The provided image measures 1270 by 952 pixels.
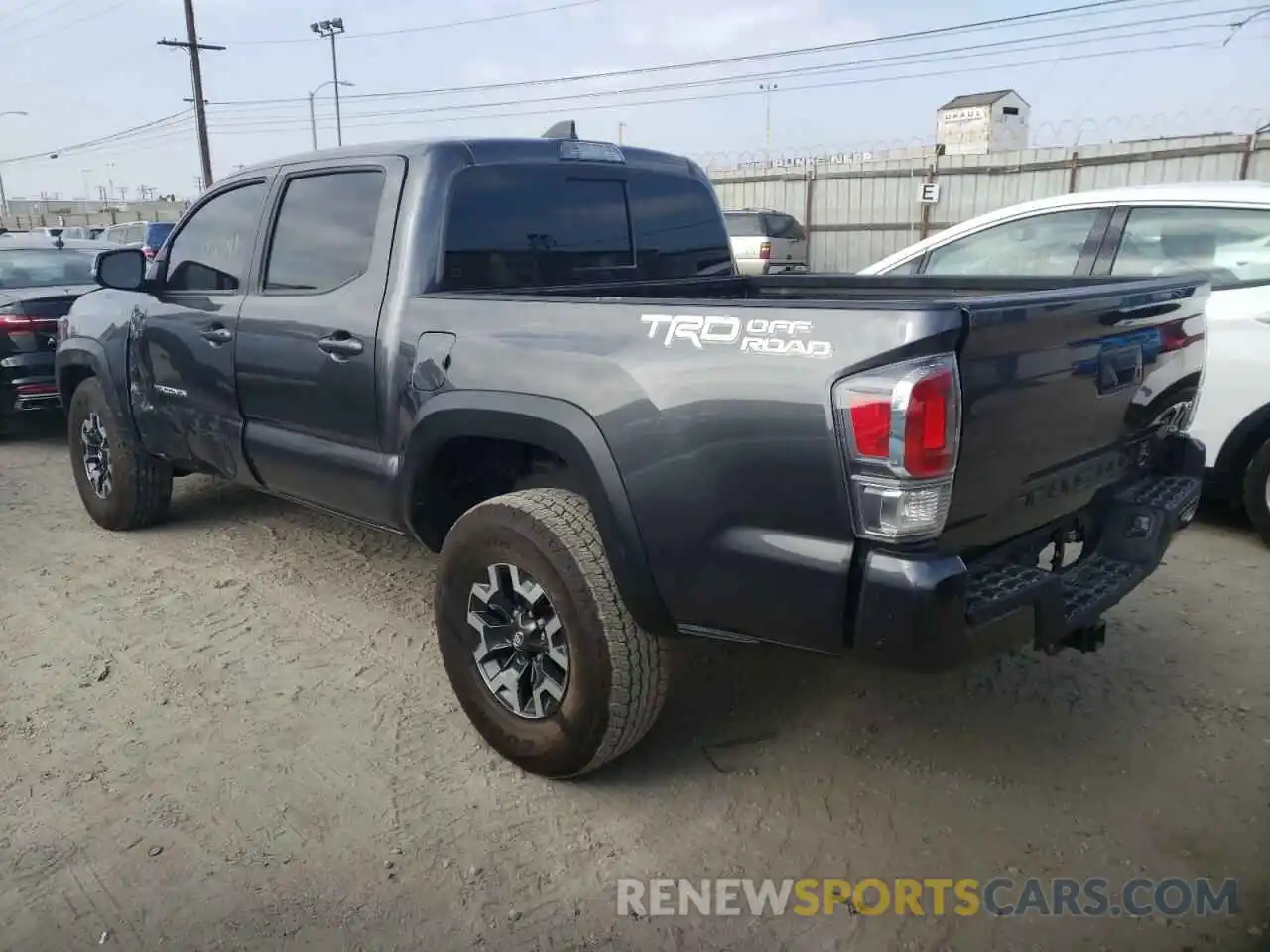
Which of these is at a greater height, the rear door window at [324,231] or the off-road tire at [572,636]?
the rear door window at [324,231]

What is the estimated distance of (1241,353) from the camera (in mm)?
4699

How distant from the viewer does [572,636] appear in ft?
8.96

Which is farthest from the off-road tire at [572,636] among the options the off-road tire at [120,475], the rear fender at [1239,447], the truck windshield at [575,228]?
the rear fender at [1239,447]

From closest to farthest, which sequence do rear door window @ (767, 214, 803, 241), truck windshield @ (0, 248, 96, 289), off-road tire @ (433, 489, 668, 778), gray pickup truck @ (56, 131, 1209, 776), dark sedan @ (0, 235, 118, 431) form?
1. gray pickup truck @ (56, 131, 1209, 776)
2. off-road tire @ (433, 489, 668, 778)
3. dark sedan @ (0, 235, 118, 431)
4. truck windshield @ (0, 248, 96, 289)
5. rear door window @ (767, 214, 803, 241)

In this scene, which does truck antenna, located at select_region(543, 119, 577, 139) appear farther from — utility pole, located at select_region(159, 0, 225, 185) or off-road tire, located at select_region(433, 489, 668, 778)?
utility pole, located at select_region(159, 0, 225, 185)

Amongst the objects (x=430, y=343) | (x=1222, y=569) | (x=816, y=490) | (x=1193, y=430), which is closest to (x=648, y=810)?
(x=816, y=490)

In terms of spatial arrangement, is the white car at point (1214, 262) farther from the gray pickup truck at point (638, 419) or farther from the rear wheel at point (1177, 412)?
the gray pickup truck at point (638, 419)

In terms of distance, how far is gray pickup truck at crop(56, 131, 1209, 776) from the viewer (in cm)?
216

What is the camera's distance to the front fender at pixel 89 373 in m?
4.89

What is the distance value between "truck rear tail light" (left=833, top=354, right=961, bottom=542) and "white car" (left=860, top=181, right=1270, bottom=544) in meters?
2.93

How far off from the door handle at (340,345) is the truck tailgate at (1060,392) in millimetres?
2120

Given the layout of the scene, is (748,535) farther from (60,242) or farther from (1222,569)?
(60,242)

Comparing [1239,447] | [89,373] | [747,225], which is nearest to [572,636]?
[1239,447]

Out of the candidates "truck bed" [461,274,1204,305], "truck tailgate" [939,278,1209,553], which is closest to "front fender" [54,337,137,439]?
"truck bed" [461,274,1204,305]
